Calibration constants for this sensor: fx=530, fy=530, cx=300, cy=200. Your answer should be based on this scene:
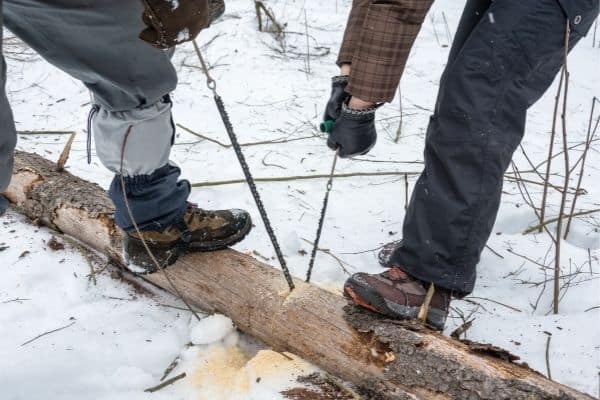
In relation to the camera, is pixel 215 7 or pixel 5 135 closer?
pixel 5 135

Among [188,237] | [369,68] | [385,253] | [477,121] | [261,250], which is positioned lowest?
[261,250]

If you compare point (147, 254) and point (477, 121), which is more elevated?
point (477, 121)

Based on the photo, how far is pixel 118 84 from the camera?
1.62 m

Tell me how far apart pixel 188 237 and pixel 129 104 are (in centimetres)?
56

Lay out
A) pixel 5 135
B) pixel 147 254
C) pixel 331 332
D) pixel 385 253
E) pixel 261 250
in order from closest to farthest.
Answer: pixel 5 135, pixel 331 332, pixel 147 254, pixel 385 253, pixel 261 250

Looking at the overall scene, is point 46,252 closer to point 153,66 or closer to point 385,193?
point 153,66

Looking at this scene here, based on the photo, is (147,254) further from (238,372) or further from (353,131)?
(353,131)

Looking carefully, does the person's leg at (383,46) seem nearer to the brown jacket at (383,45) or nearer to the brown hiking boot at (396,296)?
the brown jacket at (383,45)

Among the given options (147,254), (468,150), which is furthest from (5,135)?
(468,150)

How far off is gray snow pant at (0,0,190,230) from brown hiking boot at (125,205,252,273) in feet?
0.18

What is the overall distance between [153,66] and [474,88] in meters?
1.00

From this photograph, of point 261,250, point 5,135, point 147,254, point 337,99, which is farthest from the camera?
point 261,250

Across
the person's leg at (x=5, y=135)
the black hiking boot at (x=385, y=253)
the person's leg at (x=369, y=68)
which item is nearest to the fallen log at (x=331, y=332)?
the black hiking boot at (x=385, y=253)

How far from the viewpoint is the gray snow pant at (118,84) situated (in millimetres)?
1496
